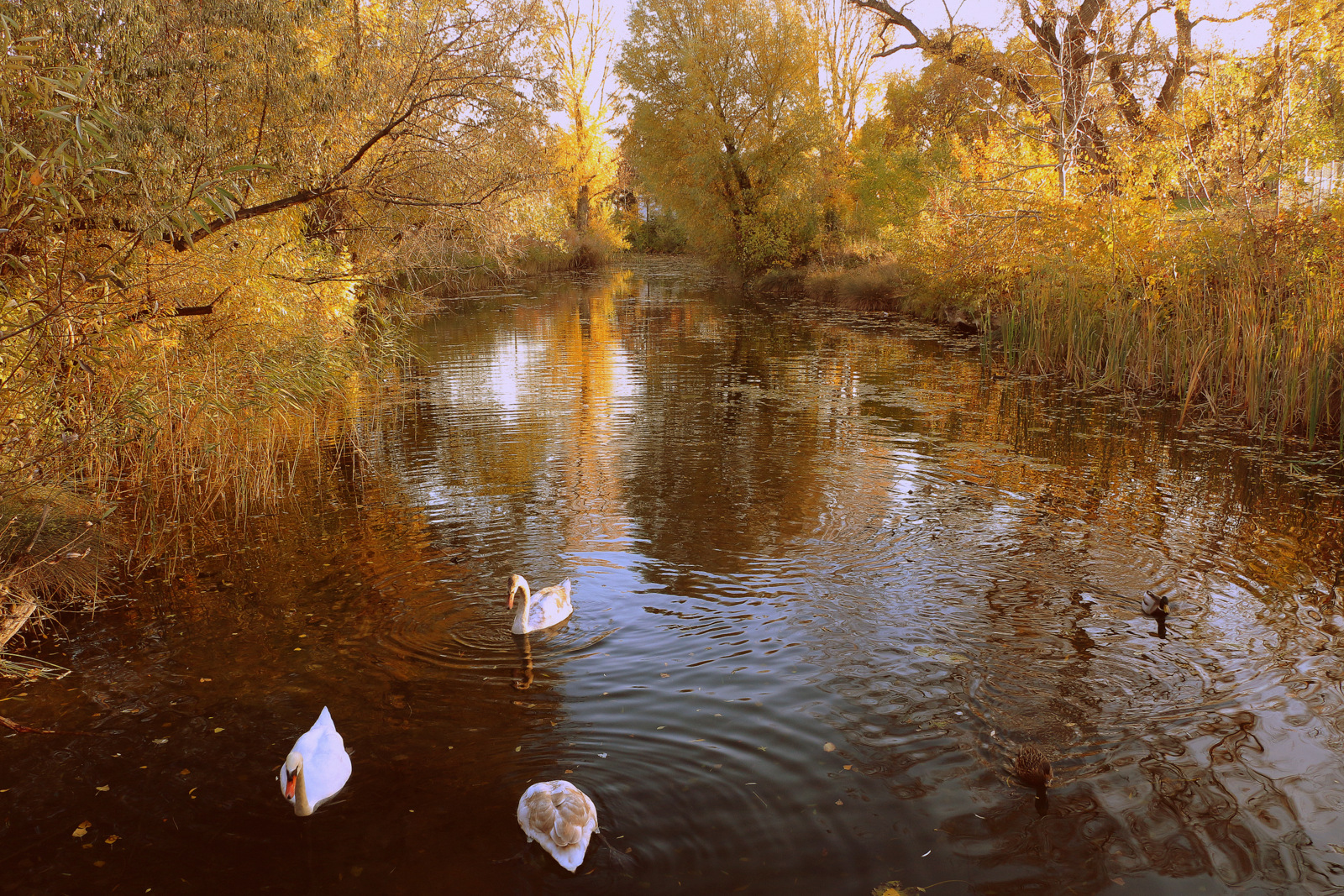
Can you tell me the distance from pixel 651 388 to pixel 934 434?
17.0 feet

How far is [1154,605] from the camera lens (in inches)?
228

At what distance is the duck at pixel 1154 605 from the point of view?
5709 millimetres

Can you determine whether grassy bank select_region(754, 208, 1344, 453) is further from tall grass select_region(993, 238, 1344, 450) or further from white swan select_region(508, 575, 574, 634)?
white swan select_region(508, 575, 574, 634)

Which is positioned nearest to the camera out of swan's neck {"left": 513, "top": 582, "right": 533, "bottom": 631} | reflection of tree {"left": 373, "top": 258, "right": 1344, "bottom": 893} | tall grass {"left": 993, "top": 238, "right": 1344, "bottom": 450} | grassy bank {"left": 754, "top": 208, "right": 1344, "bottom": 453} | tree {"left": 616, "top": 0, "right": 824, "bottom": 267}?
reflection of tree {"left": 373, "top": 258, "right": 1344, "bottom": 893}

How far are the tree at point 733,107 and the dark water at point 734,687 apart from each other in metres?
24.6

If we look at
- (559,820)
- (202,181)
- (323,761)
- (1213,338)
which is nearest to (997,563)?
(559,820)

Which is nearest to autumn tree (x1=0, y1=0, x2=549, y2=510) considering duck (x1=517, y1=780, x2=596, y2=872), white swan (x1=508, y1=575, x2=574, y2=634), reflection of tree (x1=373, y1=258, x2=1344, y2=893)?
reflection of tree (x1=373, y1=258, x2=1344, y2=893)

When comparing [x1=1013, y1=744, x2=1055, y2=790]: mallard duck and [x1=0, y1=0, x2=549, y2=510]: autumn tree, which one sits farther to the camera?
[x1=0, y1=0, x2=549, y2=510]: autumn tree

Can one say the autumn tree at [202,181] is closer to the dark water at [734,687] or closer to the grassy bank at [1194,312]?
the dark water at [734,687]

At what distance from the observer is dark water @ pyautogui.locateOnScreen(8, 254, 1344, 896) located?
12.3 feet

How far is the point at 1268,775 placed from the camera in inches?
165

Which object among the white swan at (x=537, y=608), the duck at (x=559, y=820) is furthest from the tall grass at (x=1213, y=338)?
the duck at (x=559, y=820)

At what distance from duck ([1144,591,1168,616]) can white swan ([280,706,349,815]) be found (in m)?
A: 5.04

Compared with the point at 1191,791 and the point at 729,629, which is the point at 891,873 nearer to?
the point at 1191,791
